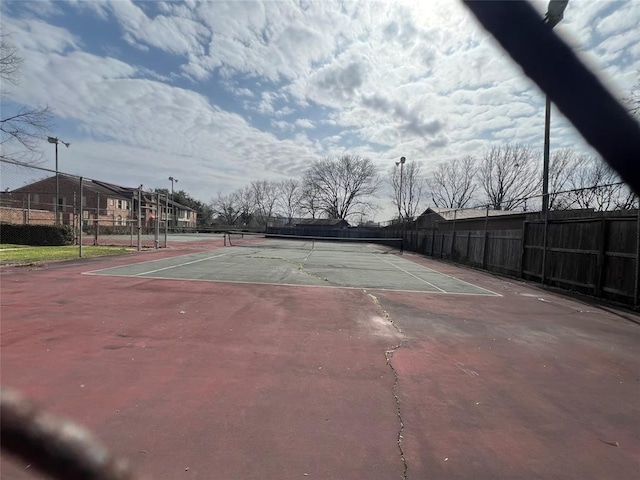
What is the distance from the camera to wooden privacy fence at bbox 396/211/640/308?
9148mm

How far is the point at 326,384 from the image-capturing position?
3807mm

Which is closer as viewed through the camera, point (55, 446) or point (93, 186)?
point (55, 446)

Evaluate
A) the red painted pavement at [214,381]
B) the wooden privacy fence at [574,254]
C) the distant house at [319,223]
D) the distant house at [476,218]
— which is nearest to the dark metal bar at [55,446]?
the red painted pavement at [214,381]

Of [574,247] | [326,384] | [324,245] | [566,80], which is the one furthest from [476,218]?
[566,80]

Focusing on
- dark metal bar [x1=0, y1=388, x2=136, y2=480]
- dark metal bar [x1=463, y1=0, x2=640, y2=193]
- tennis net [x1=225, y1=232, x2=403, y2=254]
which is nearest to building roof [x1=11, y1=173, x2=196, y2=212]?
tennis net [x1=225, y1=232, x2=403, y2=254]

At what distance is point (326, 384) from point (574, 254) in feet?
35.3

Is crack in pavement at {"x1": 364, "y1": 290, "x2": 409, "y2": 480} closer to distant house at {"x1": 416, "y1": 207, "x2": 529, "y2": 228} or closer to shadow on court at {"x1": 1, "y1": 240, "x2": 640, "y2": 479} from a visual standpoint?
shadow on court at {"x1": 1, "y1": 240, "x2": 640, "y2": 479}

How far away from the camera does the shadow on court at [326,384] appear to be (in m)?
2.60

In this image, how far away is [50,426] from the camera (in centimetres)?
275

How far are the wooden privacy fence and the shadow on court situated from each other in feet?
8.64

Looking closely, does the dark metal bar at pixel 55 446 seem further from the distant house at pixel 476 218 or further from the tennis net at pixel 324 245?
the tennis net at pixel 324 245

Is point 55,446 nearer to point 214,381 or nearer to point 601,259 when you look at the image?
point 214,381

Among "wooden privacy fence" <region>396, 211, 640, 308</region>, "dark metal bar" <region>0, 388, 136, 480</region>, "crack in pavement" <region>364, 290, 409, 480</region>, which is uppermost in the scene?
"wooden privacy fence" <region>396, 211, 640, 308</region>

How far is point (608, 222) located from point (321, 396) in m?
10.2
